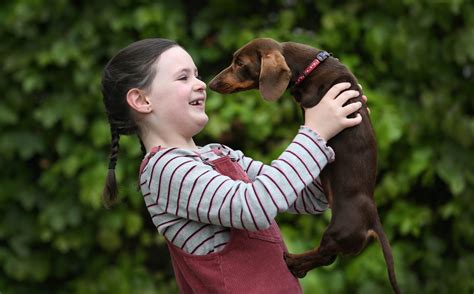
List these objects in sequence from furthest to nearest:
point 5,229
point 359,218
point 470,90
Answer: point 5,229, point 470,90, point 359,218

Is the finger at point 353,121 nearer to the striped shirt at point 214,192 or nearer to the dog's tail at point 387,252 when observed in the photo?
the striped shirt at point 214,192

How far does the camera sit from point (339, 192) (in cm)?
179

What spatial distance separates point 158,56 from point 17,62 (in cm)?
232

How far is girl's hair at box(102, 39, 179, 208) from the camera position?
6.48 feet

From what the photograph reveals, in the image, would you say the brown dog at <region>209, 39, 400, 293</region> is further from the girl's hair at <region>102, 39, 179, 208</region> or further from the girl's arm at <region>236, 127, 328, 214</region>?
→ the girl's hair at <region>102, 39, 179, 208</region>

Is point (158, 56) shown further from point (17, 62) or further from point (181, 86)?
point (17, 62)

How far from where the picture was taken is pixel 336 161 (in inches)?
71.0

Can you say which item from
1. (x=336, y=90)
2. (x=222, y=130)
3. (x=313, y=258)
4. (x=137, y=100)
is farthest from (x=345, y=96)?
(x=222, y=130)

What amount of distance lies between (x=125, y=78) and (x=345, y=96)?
22.2 inches

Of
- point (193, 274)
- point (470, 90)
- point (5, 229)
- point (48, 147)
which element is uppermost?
point (193, 274)

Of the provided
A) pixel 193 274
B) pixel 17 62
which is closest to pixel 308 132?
pixel 193 274

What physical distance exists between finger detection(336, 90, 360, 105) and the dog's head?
0.13 m

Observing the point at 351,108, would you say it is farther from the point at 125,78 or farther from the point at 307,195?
the point at 125,78

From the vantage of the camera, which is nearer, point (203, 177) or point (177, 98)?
point (203, 177)
